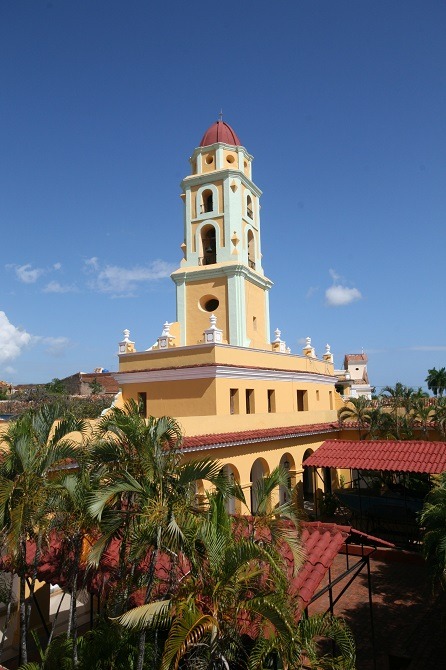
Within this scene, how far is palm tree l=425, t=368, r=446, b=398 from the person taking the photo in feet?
242

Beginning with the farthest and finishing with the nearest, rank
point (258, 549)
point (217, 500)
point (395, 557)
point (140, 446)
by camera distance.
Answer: point (395, 557), point (140, 446), point (217, 500), point (258, 549)

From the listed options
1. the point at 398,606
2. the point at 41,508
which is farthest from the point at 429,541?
the point at 41,508

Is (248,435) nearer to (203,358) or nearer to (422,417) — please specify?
(203,358)

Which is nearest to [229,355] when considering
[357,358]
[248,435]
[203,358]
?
[203,358]

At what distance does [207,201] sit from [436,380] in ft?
207

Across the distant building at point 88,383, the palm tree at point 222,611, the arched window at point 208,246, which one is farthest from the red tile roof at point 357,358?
the palm tree at point 222,611

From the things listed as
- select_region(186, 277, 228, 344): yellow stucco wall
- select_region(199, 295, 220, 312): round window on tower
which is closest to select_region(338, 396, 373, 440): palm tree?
select_region(186, 277, 228, 344): yellow stucco wall

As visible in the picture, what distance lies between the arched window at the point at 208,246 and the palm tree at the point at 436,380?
194 feet

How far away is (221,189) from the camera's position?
77.2 ft

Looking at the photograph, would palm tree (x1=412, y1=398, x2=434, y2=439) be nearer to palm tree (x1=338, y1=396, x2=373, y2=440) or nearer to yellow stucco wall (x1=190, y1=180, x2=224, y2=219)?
palm tree (x1=338, y1=396, x2=373, y2=440)

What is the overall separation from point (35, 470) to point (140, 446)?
186 centimetres

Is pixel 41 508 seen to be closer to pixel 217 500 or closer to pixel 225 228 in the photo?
pixel 217 500

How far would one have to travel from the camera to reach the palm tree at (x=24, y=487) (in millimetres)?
6988

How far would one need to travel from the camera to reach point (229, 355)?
1923 centimetres
